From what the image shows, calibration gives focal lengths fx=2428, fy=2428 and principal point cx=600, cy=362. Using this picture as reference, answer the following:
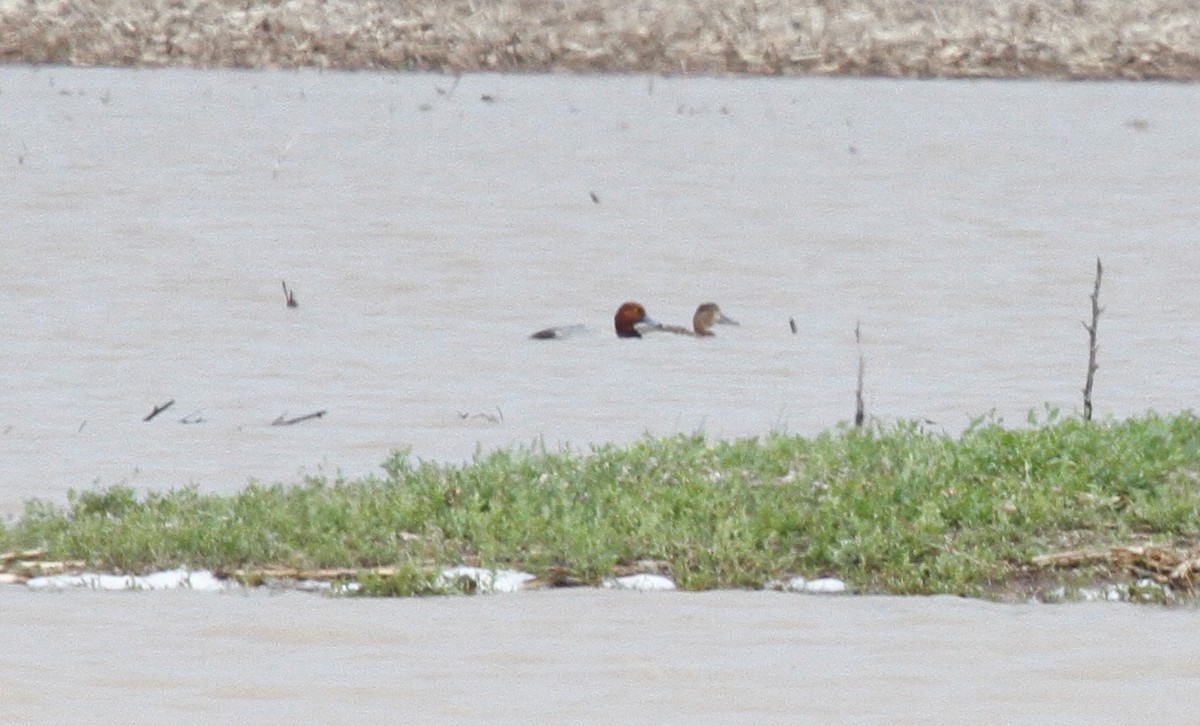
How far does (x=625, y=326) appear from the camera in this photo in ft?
58.2

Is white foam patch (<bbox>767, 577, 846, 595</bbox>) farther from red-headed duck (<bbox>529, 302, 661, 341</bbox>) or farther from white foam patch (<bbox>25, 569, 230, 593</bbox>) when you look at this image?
red-headed duck (<bbox>529, 302, 661, 341</bbox>)

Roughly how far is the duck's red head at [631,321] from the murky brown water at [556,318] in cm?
17

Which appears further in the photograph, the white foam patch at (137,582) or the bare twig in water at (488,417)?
the bare twig in water at (488,417)

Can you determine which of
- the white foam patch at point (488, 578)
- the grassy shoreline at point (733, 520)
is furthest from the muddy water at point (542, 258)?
the white foam patch at point (488, 578)

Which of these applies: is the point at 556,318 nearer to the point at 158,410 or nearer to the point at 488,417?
the point at 488,417

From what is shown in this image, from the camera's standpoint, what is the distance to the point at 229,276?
20688 mm

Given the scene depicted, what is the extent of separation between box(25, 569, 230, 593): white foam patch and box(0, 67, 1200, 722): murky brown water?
178 millimetres

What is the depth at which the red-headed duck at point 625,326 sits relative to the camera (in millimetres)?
17609

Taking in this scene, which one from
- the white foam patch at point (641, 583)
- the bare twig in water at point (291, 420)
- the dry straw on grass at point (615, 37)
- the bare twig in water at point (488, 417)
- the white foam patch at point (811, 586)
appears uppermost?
the white foam patch at point (641, 583)

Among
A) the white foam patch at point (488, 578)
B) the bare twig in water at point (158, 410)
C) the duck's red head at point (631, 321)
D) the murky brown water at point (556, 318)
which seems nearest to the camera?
the murky brown water at point (556, 318)

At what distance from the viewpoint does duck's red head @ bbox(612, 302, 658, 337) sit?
17578mm

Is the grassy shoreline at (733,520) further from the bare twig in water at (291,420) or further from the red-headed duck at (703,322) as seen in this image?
the red-headed duck at (703,322)

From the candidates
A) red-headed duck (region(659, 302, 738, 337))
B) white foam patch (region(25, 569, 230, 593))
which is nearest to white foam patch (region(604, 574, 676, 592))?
white foam patch (region(25, 569, 230, 593))

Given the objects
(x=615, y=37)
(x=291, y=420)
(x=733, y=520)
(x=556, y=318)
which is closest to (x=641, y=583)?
(x=733, y=520)
